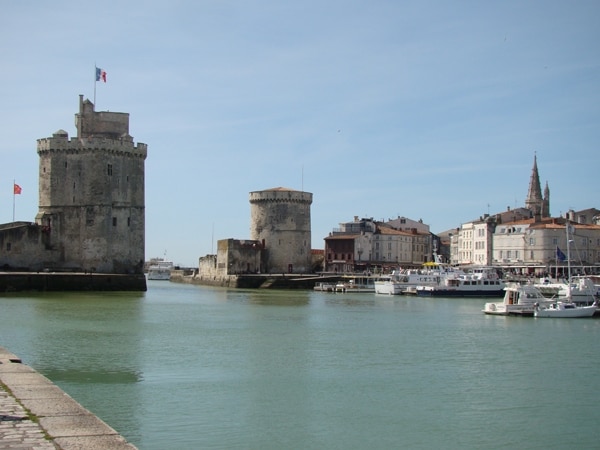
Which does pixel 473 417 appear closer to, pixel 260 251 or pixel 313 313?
pixel 313 313

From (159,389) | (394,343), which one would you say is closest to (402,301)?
(394,343)

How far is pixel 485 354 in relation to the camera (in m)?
22.4

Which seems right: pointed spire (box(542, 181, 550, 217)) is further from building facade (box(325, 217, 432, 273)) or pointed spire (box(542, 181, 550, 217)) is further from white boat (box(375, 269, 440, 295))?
white boat (box(375, 269, 440, 295))

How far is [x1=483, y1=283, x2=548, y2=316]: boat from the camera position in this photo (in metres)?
35.8

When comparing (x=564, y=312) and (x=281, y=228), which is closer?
(x=564, y=312)

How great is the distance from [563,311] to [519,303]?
1.97m

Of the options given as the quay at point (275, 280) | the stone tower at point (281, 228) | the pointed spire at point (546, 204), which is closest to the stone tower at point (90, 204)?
the quay at point (275, 280)

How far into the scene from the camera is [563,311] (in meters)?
35.0

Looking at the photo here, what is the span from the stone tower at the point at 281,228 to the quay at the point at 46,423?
175ft

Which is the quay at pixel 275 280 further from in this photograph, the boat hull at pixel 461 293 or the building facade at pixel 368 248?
the building facade at pixel 368 248

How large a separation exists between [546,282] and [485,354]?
25449 millimetres

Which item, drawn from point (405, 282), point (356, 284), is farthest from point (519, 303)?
point (356, 284)

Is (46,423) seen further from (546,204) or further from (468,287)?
(546,204)

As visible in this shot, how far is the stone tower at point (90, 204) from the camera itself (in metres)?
46.6
